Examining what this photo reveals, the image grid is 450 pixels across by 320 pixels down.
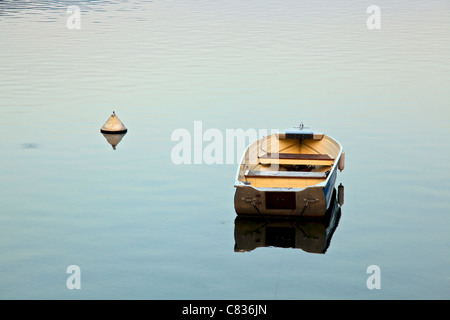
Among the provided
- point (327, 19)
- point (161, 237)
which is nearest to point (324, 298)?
point (161, 237)

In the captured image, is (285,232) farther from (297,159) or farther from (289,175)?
(297,159)

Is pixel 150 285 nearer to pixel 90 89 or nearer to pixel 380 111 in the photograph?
pixel 380 111

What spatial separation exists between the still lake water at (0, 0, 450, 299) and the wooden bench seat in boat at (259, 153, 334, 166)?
1.15 m

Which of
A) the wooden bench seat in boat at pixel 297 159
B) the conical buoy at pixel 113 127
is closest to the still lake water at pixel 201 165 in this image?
the conical buoy at pixel 113 127

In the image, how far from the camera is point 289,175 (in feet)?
Answer: 80.5

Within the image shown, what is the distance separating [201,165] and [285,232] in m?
7.58

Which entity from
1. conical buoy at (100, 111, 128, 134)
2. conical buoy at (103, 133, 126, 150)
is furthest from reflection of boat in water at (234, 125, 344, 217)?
conical buoy at (100, 111, 128, 134)

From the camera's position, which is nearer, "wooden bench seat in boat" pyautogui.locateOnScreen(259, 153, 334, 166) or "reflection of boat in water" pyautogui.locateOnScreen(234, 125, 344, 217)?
"reflection of boat in water" pyautogui.locateOnScreen(234, 125, 344, 217)

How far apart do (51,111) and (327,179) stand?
19.4 meters

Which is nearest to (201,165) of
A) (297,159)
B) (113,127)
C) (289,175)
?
(297,159)

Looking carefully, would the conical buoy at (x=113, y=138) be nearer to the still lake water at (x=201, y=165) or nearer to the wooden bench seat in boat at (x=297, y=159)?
the still lake water at (x=201, y=165)

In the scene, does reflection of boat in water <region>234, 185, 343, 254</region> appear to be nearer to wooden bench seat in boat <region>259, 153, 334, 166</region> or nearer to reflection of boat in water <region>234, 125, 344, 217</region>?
reflection of boat in water <region>234, 125, 344, 217</region>

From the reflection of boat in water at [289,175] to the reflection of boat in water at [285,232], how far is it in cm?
29

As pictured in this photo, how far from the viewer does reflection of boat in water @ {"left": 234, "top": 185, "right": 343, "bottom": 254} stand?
21.4m
